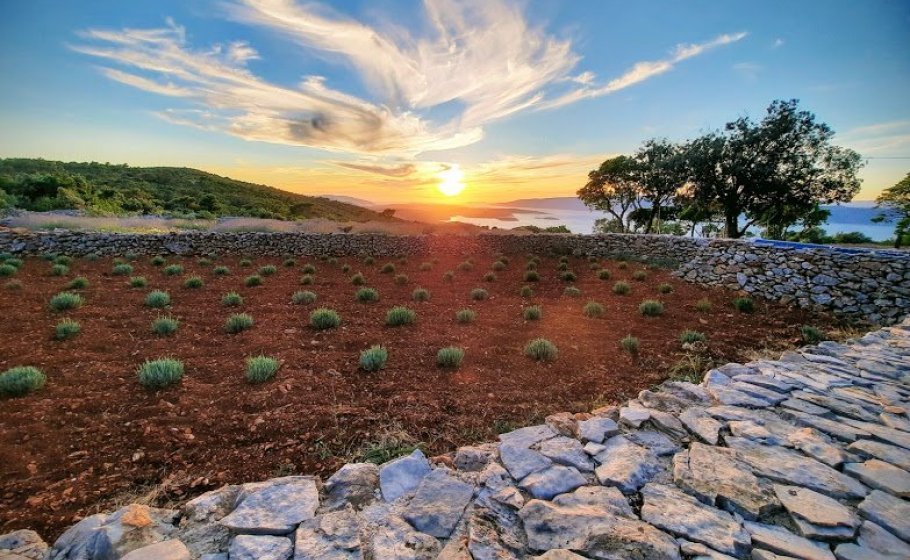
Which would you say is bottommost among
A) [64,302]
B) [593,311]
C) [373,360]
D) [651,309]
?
[64,302]

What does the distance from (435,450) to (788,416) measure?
347 cm

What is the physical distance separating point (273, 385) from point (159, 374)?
58.0 inches

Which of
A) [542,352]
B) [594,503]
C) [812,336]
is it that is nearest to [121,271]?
[542,352]

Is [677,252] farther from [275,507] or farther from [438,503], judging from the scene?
[275,507]

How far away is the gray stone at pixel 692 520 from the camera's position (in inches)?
85.0

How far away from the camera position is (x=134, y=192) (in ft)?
154

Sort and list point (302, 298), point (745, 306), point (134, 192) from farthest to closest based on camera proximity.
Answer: point (134, 192) → point (302, 298) → point (745, 306)

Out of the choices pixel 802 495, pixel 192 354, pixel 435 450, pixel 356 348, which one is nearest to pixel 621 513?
pixel 802 495

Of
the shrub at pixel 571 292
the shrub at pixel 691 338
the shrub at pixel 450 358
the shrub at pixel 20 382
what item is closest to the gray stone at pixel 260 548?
the shrub at pixel 450 358

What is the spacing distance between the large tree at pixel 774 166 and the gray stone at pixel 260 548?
2890 cm

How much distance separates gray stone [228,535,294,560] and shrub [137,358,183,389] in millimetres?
3699

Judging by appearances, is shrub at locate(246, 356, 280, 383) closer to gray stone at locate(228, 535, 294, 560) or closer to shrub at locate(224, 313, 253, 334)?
shrub at locate(224, 313, 253, 334)

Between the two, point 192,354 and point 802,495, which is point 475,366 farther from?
point 192,354

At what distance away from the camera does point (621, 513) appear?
2.46 meters
